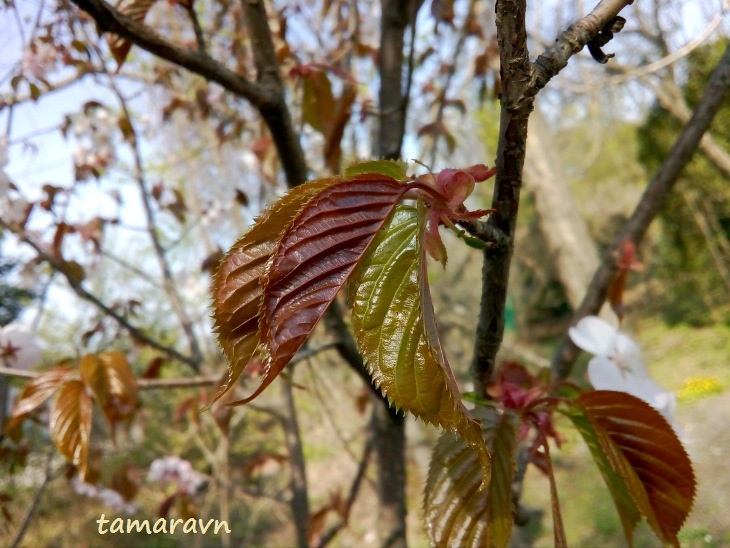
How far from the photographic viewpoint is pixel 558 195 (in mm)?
3529

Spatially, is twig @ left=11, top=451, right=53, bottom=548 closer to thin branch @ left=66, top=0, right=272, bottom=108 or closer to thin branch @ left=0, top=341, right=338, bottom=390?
thin branch @ left=0, top=341, right=338, bottom=390

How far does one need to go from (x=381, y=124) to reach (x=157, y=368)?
69cm

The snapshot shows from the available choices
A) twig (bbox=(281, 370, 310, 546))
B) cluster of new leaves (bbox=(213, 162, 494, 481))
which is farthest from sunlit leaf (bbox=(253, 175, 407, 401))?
twig (bbox=(281, 370, 310, 546))

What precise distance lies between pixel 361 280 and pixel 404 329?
0.11 feet

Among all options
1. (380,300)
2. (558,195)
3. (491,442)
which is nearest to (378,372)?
(380,300)

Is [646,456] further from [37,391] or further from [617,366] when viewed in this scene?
[37,391]

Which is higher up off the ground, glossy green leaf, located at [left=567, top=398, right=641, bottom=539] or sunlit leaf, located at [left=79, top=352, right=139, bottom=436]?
sunlit leaf, located at [left=79, top=352, right=139, bottom=436]

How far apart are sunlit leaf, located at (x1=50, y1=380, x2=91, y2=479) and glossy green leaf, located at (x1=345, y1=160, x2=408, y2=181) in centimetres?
52

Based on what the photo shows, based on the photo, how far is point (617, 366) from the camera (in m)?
0.57

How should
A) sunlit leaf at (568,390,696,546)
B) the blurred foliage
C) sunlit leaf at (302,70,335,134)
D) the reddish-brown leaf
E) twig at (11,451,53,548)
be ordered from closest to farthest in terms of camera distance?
sunlit leaf at (568,390,696,546) → sunlit leaf at (302,70,335,134) → twig at (11,451,53,548) → the reddish-brown leaf → the blurred foliage

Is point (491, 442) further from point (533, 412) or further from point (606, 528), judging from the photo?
point (606, 528)

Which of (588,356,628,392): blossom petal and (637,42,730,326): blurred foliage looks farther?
(637,42,730,326): blurred foliage

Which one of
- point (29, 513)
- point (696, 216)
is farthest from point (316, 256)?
point (696, 216)

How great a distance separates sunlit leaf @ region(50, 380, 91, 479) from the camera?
0.64m
